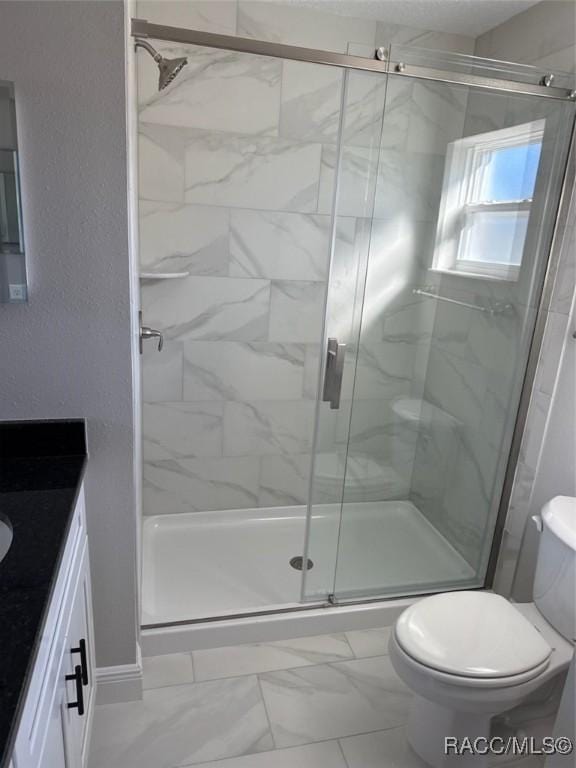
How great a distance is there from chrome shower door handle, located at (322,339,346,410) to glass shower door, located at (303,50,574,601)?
0.16 feet

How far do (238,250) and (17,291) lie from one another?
1.37 m

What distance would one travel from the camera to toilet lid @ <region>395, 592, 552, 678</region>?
147 cm

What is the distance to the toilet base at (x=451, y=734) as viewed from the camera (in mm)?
1584

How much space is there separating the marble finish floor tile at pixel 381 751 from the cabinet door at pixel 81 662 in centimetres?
79

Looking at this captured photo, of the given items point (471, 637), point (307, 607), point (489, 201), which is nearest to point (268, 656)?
point (307, 607)

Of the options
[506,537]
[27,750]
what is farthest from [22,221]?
[506,537]

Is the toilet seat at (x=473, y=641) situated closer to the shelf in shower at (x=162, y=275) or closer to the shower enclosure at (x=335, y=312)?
the shower enclosure at (x=335, y=312)

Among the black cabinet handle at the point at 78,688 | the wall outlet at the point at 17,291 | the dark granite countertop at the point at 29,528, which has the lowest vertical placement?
the black cabinet handle at the point at 78,688

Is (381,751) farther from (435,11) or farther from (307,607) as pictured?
(435,11)

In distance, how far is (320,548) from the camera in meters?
2.22

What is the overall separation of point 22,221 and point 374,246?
3.87ft

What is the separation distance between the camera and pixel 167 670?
194 centimetres

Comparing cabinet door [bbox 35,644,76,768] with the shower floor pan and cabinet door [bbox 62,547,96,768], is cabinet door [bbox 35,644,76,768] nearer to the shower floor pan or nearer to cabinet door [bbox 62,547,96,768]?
cabinet door [bbox 62,547,96,768]

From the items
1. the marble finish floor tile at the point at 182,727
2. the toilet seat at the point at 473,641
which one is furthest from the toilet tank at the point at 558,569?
the marble finish floor tile at the point at 182,727
